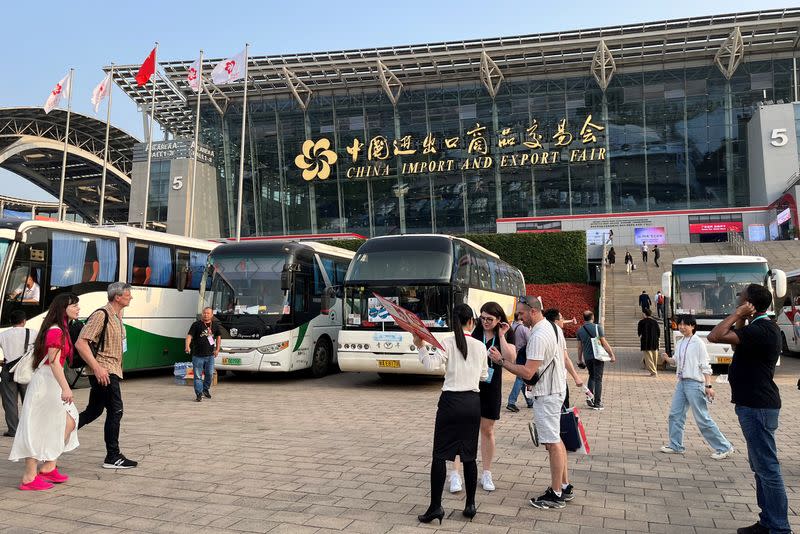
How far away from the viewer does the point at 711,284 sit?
16031 millimetres

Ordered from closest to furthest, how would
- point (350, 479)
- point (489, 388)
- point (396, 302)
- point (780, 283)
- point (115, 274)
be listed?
point (489, 388)
point (350, 479)
point (396, 302)
point (115, 274)
point (780, 283)

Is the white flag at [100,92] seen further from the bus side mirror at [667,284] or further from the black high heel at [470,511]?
the black high heel at [470,511]

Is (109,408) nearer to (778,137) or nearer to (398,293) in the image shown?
(398,293)

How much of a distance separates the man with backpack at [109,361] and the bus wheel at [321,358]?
910 centimetres

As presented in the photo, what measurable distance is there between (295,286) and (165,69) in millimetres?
37501

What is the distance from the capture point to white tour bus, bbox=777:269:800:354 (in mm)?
19284

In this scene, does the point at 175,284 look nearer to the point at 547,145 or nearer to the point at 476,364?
the point at 476,364

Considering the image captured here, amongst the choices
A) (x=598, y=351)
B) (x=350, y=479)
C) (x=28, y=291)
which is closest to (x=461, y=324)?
(x=350, y=479)

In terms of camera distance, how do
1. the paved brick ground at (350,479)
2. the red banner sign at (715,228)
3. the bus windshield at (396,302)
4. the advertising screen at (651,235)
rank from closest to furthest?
the paved brick ground at (350,479), the bus windshield at (396,302), the red banner sign at (715,228), the advertising screen at (651,235)

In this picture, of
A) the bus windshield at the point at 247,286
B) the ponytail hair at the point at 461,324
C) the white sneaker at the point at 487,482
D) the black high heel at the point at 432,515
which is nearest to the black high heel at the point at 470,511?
the black high heel at the point at 432,515

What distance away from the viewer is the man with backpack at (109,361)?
234 inches

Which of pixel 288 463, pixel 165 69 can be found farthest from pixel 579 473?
pixel 165 69

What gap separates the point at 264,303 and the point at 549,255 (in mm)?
21933

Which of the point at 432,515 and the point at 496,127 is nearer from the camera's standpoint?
the point at 432,515
